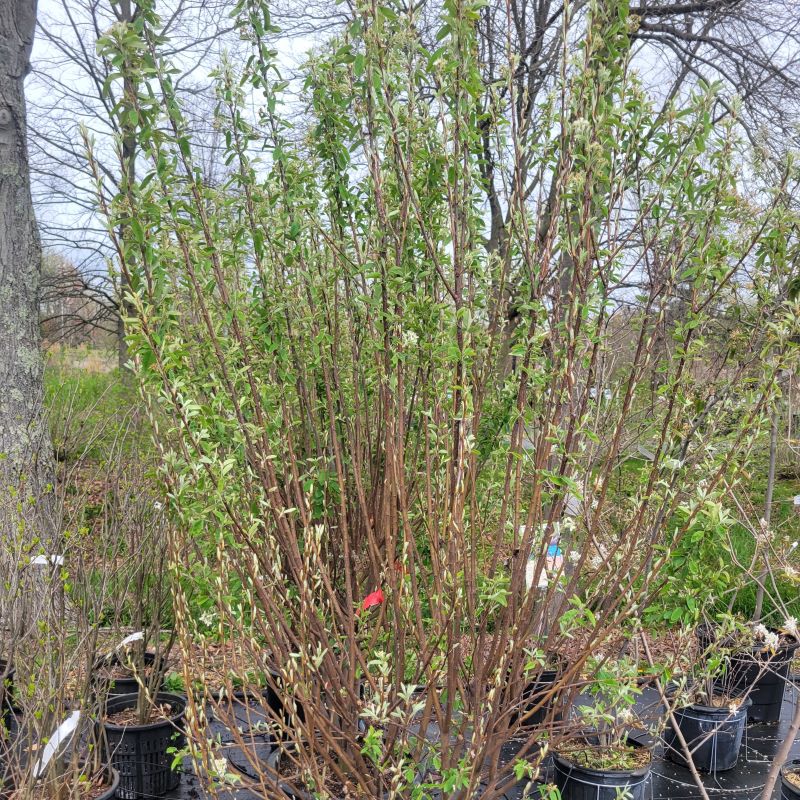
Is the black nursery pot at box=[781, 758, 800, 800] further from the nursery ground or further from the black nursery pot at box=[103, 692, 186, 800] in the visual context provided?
the black nursery pot at box=[103, 692, 186, 800]

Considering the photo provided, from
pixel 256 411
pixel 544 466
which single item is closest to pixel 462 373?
pixel 544 466

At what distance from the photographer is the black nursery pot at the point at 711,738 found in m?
3.69

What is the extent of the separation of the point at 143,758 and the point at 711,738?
2614mm

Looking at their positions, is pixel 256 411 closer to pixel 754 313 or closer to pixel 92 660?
pixel 92 660

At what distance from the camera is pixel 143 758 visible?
3.26 meters

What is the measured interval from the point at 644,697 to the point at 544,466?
328 centimetres

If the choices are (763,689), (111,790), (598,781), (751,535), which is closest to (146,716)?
(111,790)

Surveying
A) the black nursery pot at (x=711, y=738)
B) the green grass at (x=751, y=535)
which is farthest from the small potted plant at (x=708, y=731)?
the green grass at (x=751, y=535)

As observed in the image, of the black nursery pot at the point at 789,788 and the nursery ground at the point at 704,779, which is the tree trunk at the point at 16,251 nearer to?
the nursery ground at the point at 704,779

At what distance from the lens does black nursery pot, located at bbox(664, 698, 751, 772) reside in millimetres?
3688

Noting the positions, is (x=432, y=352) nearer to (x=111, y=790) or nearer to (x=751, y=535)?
(x=111, y=790)

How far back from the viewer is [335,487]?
279 centimetres

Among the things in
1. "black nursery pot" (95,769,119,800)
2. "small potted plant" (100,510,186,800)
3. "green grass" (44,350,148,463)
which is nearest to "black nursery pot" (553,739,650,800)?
"small potted plant" (100,510,186,800)

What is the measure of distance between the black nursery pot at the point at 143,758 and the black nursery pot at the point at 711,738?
2340 millimetres
